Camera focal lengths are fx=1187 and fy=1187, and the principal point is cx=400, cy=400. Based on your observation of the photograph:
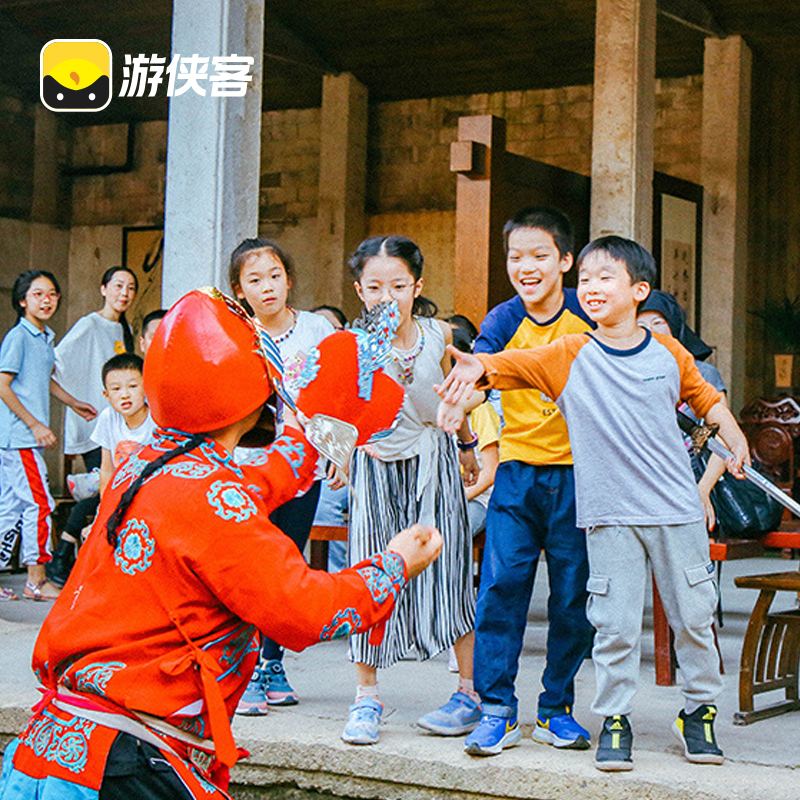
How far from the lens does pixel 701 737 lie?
9.75ft

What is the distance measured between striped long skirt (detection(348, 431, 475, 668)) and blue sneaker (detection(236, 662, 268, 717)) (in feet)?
1.10

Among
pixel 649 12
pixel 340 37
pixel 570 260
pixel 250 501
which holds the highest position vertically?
pixel 340 37

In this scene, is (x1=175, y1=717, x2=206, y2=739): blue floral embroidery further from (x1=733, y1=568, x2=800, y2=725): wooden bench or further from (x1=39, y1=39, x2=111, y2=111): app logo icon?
(x1=39, y1=39, x2=111, y2=111): app logo icon

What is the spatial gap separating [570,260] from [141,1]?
8.41 meters

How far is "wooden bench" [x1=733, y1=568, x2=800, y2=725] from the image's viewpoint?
3.46 metres

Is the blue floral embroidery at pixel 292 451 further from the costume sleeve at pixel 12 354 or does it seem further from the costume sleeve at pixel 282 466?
the costume sleeve at pixel 12 354

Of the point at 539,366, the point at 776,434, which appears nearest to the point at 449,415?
the point at 539,366

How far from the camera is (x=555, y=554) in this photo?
3154mm

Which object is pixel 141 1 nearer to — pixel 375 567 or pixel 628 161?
pixel 628 161

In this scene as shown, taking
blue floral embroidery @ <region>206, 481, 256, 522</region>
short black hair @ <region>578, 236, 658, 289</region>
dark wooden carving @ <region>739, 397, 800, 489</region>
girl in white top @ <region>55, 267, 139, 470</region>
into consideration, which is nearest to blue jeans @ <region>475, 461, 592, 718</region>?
short black hair @ <region>578, 236, 658, 289</region>

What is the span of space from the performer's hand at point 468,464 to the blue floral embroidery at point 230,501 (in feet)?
5.36

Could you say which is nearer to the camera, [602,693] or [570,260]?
[602,693]

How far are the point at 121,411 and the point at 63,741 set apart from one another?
367 cm

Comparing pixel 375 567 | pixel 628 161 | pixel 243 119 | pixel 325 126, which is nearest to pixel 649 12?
pixel 628 161
